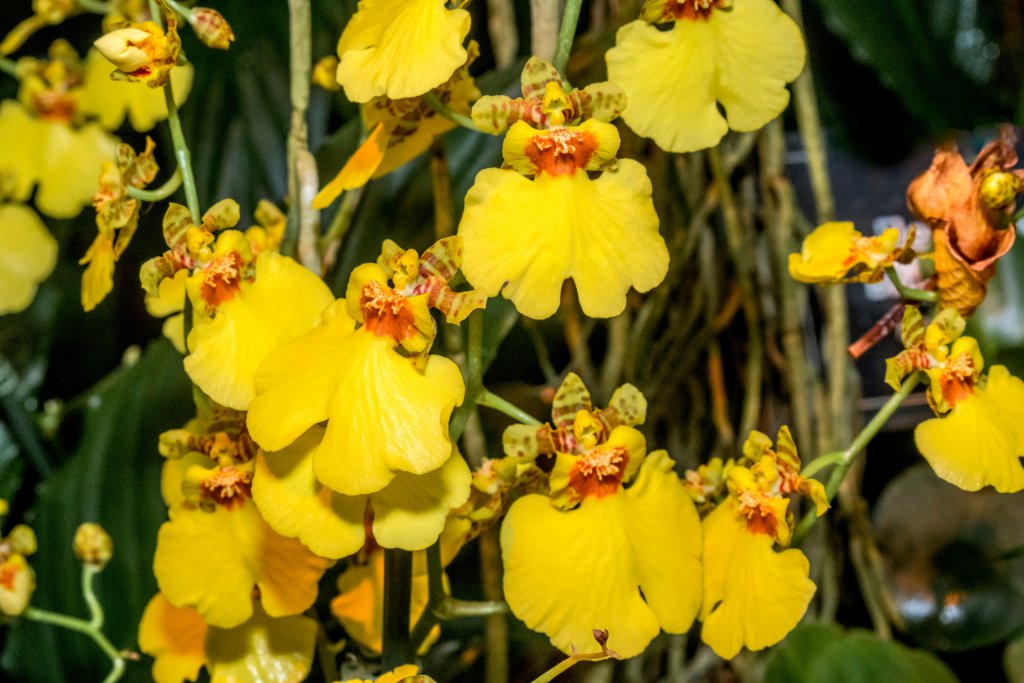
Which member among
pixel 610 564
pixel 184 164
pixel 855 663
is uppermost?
pixel 184 164

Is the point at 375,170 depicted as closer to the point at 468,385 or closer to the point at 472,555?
the point at 468,385

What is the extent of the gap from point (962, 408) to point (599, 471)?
6.0 inches

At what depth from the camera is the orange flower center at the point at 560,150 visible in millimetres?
364

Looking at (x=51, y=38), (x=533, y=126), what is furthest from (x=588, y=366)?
(x=51, y=38)

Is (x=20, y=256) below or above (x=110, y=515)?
above

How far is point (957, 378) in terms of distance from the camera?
406mm

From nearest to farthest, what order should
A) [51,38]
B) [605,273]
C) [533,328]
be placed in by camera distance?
[605,273] < [533,328] < [51,38]

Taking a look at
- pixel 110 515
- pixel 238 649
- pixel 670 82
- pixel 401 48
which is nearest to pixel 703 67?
pixel 670 82

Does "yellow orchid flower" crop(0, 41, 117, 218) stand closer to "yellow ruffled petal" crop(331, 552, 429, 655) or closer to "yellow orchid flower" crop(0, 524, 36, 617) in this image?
"yellow orchid flower" crop(0, 524, 36, 617)

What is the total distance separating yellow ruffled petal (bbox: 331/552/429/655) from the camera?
468mm

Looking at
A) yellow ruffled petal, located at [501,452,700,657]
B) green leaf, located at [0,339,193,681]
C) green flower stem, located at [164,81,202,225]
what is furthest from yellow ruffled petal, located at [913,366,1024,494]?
→ green leaf, located at [0,339,193,681]

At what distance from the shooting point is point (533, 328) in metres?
0.62

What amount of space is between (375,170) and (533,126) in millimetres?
92

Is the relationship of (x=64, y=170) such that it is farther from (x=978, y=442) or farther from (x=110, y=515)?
(x=978, y=442)
